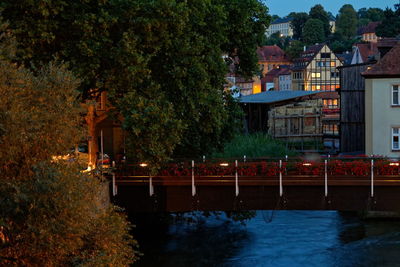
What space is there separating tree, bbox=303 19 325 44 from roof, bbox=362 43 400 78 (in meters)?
123

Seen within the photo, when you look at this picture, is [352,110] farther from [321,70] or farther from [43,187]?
[321,70]

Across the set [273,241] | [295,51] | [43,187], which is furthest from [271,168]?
[295,51]

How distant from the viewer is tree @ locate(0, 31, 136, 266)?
14117 millimetres

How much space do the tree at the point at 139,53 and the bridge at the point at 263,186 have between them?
176cm

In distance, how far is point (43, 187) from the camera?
13.9 metres

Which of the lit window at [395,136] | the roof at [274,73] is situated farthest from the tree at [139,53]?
the roof at [274,73]

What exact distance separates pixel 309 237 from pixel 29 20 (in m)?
17.5

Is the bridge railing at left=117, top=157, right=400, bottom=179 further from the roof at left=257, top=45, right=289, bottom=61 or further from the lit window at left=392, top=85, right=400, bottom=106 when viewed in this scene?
the roof at left=257, top=45, right=289, bottom=61

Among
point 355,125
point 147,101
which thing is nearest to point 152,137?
point 147,101

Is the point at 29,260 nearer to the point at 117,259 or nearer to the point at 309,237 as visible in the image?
the point at 117,259

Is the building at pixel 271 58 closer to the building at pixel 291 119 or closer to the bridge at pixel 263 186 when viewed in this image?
the building at pixel 291 119

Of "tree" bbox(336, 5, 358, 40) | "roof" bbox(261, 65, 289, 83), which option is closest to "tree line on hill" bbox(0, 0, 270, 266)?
"roof" bbox(261, 65, 289, 83)

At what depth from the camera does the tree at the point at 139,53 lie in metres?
25.7

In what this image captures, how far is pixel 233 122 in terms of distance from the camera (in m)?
34.2
